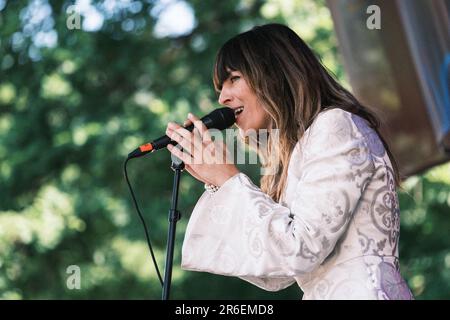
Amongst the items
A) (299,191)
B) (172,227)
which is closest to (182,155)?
(172,227)

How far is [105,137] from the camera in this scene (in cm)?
578

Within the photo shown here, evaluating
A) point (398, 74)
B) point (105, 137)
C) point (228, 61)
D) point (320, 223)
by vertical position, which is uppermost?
point (105, 137)

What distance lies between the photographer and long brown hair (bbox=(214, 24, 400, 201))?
1758 mm

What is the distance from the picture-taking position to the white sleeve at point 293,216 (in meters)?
1.55

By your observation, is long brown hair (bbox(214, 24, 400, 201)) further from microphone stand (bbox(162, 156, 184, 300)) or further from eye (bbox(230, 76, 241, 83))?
microphone stand (bbox(162, 156, 184, 300))

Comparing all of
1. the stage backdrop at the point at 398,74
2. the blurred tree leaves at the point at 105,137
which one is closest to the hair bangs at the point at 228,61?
the stage backdrop at the point at 398,74

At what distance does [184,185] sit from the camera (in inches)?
235

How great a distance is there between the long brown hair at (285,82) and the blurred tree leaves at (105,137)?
378cm

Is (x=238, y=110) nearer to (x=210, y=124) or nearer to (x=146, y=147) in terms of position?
(x=210, y=124)

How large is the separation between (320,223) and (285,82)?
40cm

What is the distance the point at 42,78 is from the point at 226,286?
225cm

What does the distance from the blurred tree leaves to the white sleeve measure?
3.96 meters

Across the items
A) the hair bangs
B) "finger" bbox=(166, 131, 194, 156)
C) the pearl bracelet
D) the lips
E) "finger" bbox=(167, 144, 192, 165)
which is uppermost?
the hair bangs

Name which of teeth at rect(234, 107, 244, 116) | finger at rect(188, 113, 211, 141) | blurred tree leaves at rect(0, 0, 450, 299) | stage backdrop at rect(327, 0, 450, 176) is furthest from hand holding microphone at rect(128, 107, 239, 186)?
blurred tree leaves at rect(0, 0, 450, 299)
